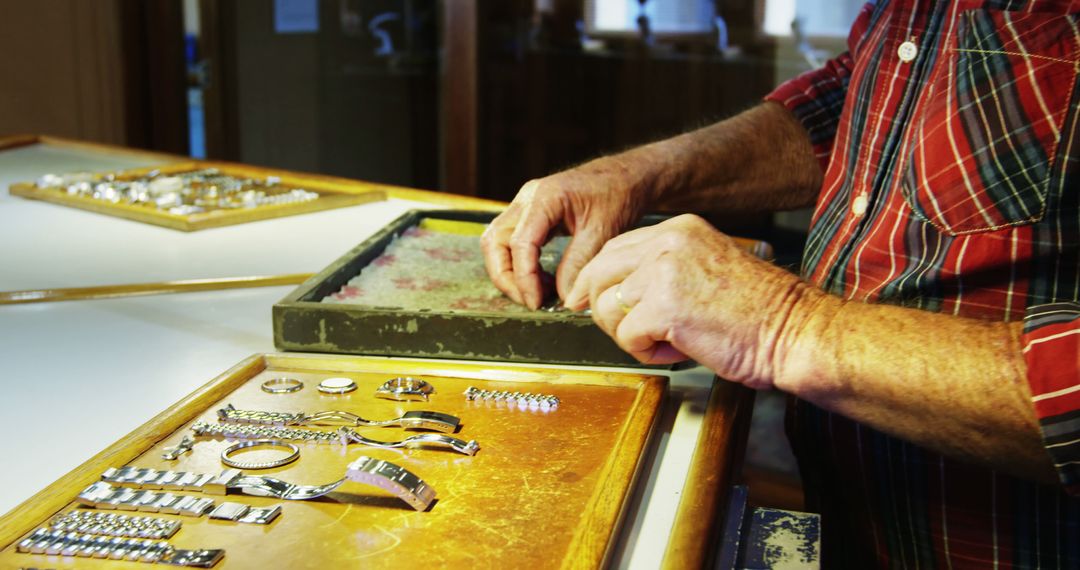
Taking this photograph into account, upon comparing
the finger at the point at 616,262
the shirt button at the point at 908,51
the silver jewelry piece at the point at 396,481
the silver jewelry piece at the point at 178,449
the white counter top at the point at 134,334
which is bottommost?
the white counter top at the point at 134,334

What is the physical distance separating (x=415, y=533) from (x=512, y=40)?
333 cm

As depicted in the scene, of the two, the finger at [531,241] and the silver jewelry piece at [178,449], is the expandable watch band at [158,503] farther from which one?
the finger at [531,241]

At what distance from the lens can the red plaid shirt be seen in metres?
0.93

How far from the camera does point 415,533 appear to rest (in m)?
0.67

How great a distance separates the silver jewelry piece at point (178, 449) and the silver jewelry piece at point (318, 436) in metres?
0.02

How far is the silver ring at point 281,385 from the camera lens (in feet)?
3.00

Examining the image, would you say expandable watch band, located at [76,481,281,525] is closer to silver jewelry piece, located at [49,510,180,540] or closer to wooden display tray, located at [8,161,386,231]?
silver jewelry piece, located at [49,510,180,540]

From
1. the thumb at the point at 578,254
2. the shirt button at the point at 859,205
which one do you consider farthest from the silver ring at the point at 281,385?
the shirt button at the point at 859,205

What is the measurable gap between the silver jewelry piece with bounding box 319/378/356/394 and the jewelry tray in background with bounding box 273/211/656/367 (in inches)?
4.4

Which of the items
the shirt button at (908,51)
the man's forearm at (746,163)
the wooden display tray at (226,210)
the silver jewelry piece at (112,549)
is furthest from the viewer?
the wooden display tray at (226,210)

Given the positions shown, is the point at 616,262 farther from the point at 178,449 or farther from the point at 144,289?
the point at 144,289

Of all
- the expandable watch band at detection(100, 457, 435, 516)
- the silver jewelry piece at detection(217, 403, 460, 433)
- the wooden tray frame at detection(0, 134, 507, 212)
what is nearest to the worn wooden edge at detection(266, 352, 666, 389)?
the silver jewelry piece at detection(217, 403, 460, 433)

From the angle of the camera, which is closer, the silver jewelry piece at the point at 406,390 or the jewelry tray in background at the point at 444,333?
the silver jewelry piece at the point at 406,390

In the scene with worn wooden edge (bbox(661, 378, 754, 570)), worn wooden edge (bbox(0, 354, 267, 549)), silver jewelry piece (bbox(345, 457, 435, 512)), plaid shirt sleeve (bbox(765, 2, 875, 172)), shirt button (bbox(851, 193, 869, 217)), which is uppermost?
plaid shirt sleeve (bbox(765, 2, 875, 172))
